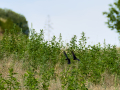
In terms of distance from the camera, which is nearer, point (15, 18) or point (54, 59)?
point (54, 59)

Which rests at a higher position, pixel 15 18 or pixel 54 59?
pixel 15 18

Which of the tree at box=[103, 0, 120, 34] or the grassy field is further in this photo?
the tree at box=[103, 0, 120, 34]

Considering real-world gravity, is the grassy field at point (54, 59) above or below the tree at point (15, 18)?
below

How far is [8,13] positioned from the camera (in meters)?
13.3

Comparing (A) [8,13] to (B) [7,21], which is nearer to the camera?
(B) [7,21]

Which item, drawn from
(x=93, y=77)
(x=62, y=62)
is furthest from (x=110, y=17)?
(x=93, y=77)

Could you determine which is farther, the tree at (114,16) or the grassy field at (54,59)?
the tree at (114,16)

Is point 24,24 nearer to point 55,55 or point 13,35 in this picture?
point 13,35

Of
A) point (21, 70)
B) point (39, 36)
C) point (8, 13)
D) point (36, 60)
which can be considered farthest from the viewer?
point (8, 13)

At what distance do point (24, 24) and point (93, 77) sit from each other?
10464 mm

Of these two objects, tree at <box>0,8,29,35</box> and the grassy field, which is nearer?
the grassy field

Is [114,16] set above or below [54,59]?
above

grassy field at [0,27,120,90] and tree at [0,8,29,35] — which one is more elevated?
tree at [0,8,29,35]

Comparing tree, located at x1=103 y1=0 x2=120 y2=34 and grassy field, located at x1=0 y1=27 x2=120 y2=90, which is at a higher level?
tree, located at x1=103 y1=0 x2=120 y2=34
